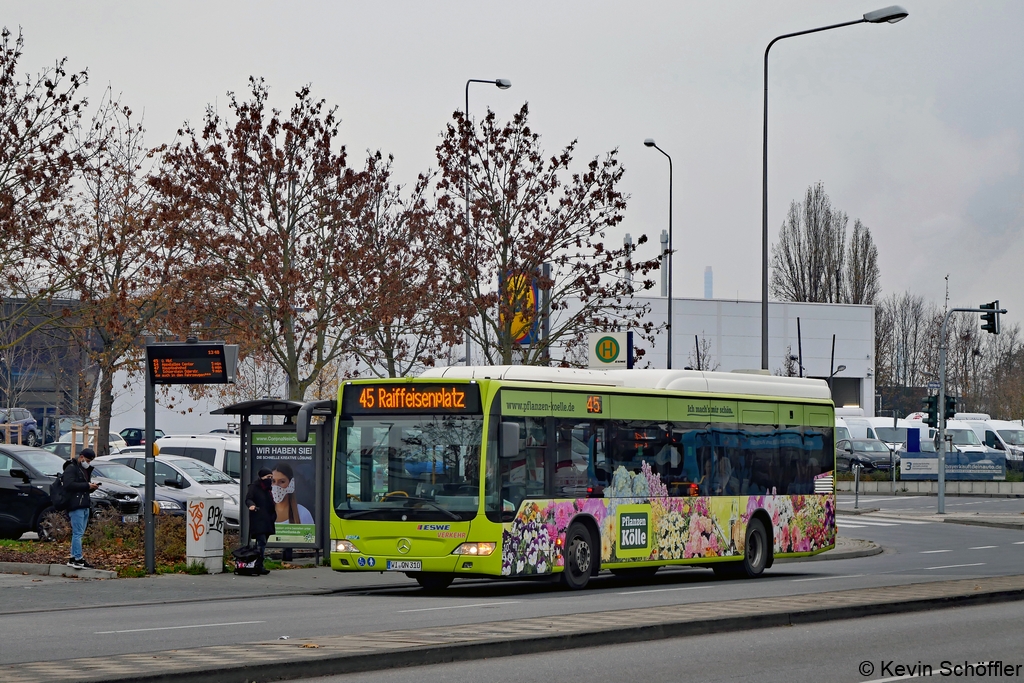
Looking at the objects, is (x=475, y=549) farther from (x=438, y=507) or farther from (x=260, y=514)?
(x=260, y=514)

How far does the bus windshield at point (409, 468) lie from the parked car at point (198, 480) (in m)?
7.55

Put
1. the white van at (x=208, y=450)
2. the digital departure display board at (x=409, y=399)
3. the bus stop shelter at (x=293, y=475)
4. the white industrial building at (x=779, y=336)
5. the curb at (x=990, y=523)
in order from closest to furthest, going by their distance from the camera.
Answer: the digital departure display board at (x=409, y=399) < the bus stop shelter at (x=293, y=475) < the white van at (x=208, y=450) < the curb at (x=990, y=523) < the white industrial building at (x=779, y=336)

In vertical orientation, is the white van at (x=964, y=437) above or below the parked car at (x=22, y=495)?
above

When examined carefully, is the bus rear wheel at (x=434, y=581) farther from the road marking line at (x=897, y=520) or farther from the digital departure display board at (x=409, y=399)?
the road marking line at (x=897, y=520)

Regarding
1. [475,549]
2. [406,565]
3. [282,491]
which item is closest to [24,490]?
[282,491]

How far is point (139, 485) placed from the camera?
25.8 metres

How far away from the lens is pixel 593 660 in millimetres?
10797

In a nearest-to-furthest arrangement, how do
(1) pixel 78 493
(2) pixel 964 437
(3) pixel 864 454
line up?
(1) pixel 78 493 → (3) pixel 864 454 → (2) pixel 964 437

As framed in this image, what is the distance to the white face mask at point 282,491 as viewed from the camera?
68.7 feet

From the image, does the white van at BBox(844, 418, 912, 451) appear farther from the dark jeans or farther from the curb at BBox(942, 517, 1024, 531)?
the dark jeans

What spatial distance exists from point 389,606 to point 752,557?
7.84 metres

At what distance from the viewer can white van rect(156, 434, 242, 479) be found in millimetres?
29984

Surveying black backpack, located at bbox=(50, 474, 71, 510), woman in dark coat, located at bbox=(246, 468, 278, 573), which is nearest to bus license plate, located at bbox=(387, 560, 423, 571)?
woman in dark coat, located at bbox=(246, 468, 278, 573)

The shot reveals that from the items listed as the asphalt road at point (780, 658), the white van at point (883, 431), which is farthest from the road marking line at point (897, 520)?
the asphalt road at point (780, 658)
